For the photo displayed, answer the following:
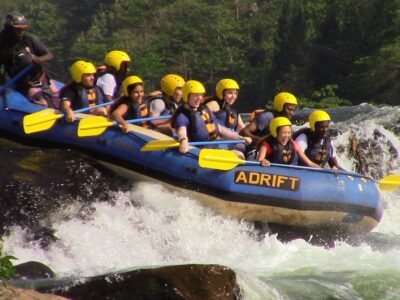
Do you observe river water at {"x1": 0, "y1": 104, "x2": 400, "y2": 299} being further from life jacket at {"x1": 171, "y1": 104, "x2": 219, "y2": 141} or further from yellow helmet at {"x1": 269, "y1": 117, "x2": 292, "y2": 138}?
yellow helmet at {"x1": 269, "y1": 117, "x2": 292, "y2": 138}

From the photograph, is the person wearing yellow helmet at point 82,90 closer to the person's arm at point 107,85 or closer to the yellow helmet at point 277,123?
the person's arm at point 107,85

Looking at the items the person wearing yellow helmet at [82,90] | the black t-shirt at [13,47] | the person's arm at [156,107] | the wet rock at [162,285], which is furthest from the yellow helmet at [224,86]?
the wet rock at [162,285]

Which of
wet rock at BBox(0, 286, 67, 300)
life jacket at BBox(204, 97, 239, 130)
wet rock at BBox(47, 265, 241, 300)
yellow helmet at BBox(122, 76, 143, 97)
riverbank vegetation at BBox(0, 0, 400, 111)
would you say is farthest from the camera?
riverbank vegetation at BBox(0, 0, 400, 111)

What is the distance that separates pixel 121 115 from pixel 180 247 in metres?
1.67

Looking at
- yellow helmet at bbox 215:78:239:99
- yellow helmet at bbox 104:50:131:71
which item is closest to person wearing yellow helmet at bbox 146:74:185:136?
yellow helmet at bbox 215:78:239:99

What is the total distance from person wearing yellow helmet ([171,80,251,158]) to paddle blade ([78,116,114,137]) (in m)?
0.73

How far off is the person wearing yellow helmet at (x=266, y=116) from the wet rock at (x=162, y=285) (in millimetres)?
4025

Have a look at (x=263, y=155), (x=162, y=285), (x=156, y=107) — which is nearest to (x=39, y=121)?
(x=156, y=107)

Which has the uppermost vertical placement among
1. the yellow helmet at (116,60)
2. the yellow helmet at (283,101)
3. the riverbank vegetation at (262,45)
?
the yellow helmet at (116,60)

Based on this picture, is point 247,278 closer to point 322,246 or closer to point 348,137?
point 322,246

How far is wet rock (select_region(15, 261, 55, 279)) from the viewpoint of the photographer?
22.5 ft

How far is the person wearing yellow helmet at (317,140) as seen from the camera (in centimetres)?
998

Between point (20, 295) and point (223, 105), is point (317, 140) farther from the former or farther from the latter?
point (20, 295)

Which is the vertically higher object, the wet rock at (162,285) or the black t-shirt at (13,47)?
the black t-shirt at (13,47)
